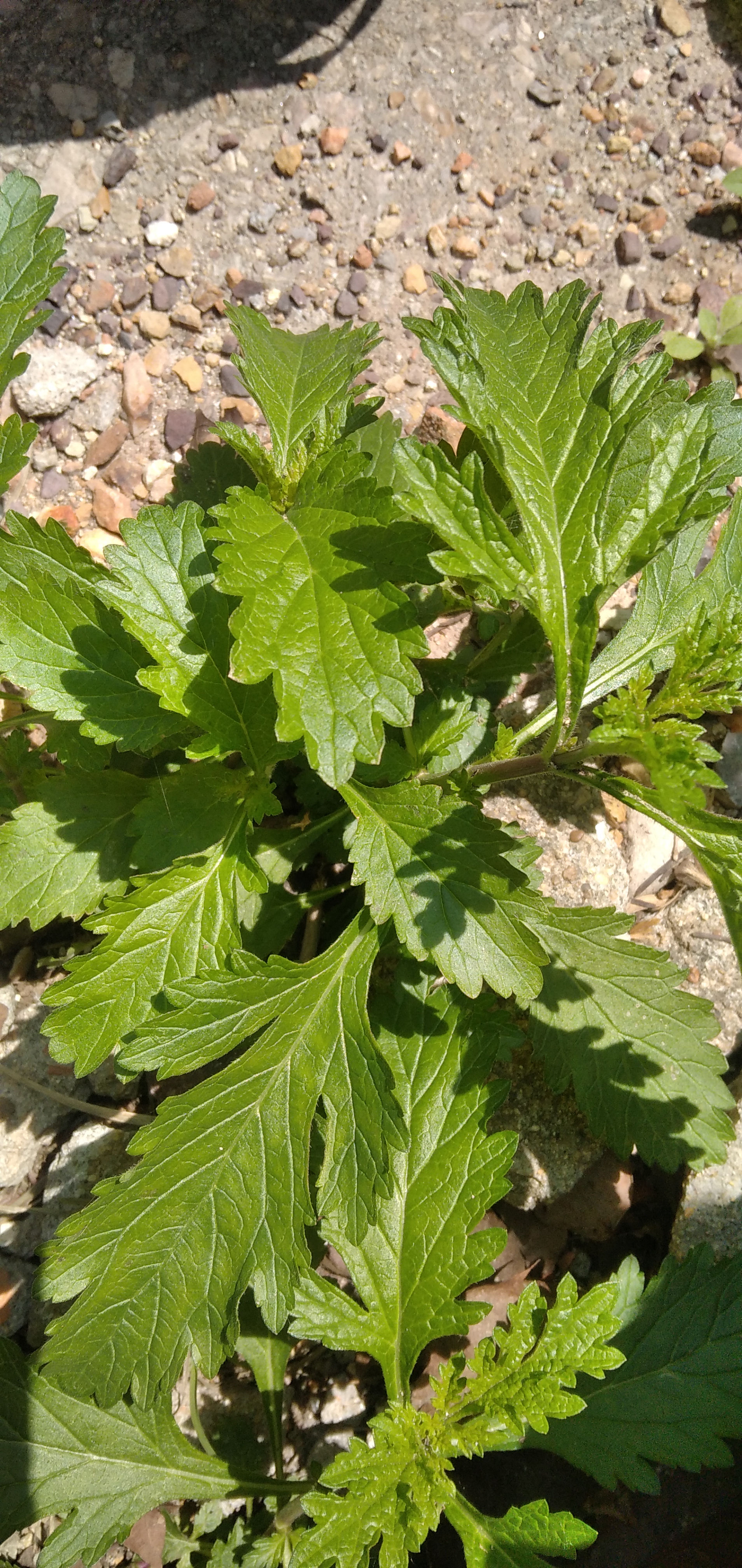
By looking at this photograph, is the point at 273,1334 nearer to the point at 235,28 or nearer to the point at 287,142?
the point at 287,142

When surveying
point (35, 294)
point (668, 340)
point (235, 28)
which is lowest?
point (35, 294)

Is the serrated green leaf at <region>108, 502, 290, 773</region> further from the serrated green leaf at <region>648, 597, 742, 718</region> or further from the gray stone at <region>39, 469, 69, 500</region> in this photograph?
the gray stone at <region>39, 469, 69, 500</region>

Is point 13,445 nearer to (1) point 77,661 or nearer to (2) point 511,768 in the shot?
(1) point 77,661

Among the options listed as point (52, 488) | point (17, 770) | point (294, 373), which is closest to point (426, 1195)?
point (17, 770)

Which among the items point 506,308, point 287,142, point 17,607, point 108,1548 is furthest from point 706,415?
point 108,1548

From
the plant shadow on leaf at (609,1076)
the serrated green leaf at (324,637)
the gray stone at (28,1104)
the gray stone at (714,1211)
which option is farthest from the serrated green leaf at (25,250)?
the gray stone at (714,1211)

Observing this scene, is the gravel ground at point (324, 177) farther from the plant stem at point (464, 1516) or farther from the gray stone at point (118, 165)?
the plant stem at point (464, 1516)
